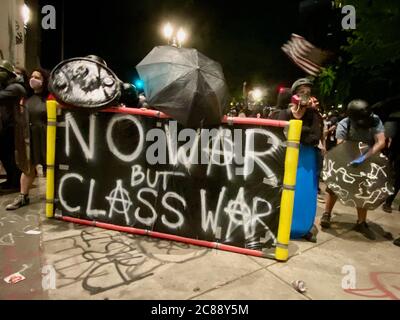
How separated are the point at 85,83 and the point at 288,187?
8.36 ft

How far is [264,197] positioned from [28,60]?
8564 millimetres

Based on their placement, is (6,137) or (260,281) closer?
(260,281)

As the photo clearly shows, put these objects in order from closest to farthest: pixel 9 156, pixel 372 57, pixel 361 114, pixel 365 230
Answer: pixel 361 114 → pixel 365 230 → pixel 9 156 → pixel 372 57

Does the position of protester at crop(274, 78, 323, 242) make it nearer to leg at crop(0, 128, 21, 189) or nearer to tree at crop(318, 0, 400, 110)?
leg at crop(0, 128, 21, 189)

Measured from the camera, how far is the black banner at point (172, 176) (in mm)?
3656

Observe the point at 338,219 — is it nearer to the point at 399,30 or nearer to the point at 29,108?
the point at 29,108

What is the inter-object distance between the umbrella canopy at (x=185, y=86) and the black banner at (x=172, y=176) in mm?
225

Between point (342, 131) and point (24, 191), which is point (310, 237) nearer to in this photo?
point (342, 131)

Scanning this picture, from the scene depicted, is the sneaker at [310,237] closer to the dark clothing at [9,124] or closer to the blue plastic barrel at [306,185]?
the blue plastic barrel at [306,185]

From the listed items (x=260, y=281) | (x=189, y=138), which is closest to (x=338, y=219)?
(x=260, y=281)

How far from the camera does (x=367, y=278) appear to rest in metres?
3.40

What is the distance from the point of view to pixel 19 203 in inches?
193

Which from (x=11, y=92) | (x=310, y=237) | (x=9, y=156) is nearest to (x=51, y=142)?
(x=11, y=92)

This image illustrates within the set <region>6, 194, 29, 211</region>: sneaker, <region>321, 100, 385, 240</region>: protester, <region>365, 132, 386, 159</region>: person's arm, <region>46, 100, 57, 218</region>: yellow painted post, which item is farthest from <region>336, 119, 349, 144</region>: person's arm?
<region>6, 194, 29, 211</region>: sneaker
